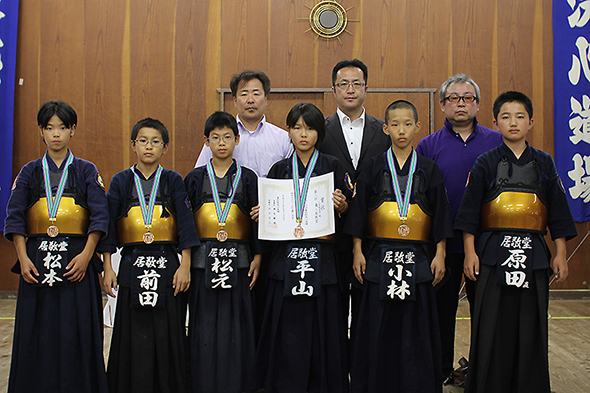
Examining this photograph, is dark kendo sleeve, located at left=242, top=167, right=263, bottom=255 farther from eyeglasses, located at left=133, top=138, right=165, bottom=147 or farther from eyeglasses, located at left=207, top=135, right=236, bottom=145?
eyeglasses, located at left=133, top=138, right=165, bottom=147

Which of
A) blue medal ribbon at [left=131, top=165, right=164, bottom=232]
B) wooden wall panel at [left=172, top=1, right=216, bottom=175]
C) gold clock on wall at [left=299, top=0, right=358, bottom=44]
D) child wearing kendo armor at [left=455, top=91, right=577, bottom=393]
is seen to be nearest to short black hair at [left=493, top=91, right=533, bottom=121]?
child wearing kendo armor at [left=455, top=91, right=577, bottom=393]

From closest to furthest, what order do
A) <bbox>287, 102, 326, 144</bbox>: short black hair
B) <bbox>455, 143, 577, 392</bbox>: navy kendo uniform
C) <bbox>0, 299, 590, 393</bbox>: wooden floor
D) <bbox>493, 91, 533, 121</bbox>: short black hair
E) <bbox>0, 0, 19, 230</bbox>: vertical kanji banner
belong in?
<bbox>455, 143, 577, 392</bbox>: navy kendo uniform < <bbox>493, 91, 533, 121</bbox>: short black hair < <bbox>287, 102, 326, 144</bbox>: short black hair < <bbox>0, 299, 590, 393</bbox>: wooden floor < <bbox>0, 0, 19, 230</bbox>: vertical kanji banner

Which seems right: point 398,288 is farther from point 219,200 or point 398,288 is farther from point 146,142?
point 146,142

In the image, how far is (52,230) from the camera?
2.06m

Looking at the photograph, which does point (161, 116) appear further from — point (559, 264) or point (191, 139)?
point (559, 264)

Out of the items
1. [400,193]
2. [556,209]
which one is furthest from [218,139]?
[556,209]

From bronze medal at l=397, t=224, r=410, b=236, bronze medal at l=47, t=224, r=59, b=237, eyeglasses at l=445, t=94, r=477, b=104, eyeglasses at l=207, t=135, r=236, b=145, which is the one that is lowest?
bronze medal at l=47, t=224, r=59, b=237

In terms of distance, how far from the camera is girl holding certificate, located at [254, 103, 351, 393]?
2.14 metres

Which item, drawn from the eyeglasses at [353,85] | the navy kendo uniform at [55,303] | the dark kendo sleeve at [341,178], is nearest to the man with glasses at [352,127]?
the eyeglasses at [353,85]

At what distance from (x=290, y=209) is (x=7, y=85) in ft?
13.6

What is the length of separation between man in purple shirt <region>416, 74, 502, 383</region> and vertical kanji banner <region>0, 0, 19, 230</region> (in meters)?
4.47

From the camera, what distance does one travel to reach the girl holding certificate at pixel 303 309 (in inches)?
84.3

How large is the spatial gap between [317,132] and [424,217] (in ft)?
2.40

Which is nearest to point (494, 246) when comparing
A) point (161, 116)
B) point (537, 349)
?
point (537, 349)
